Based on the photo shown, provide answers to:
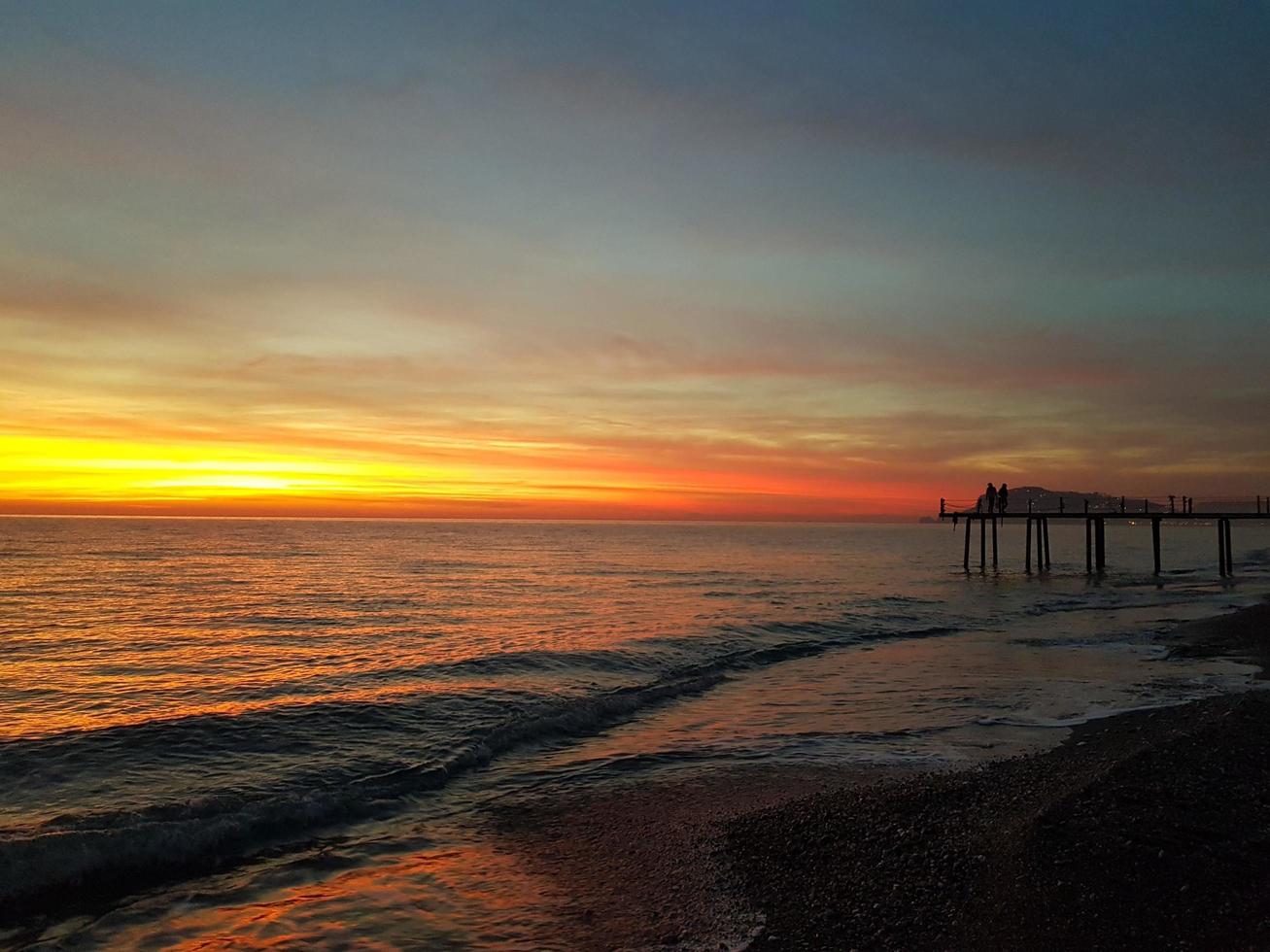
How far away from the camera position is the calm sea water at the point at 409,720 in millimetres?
8516

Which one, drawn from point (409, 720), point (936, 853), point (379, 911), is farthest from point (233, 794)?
point (936, 853)

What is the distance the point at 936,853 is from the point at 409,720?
1074 centimetres

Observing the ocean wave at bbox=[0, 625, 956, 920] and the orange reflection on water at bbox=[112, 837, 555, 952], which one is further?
the ocean wave at bbox=[0, 625, 956, 920]

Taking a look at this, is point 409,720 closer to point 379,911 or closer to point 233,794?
point 233,794

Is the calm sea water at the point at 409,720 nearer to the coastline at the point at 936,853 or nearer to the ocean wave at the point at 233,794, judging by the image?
the ocean wave at the point at 233,794

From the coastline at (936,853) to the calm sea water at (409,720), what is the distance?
3.01 ft

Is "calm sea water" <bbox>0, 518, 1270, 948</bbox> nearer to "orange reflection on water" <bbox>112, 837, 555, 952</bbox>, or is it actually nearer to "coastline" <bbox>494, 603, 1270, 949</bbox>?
"orange reflection on water" <bbox>112, 837, 555, 952</bbox>

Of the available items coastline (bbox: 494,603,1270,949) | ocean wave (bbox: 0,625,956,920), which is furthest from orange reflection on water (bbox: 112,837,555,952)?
ocean wave (bbox: 0,625,956,920)

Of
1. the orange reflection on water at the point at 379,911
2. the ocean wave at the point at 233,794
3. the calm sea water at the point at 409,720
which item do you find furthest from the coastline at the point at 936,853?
the ocean wave at the point at 233,794

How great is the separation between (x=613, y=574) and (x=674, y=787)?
48302 millimetres

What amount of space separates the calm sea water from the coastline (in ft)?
3.01

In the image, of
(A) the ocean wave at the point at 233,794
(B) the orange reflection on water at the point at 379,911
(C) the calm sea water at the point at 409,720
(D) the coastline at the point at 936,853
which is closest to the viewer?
(D) the coastline at the point at 936,853

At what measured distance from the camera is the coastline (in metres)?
6.61

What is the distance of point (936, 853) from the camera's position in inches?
316
